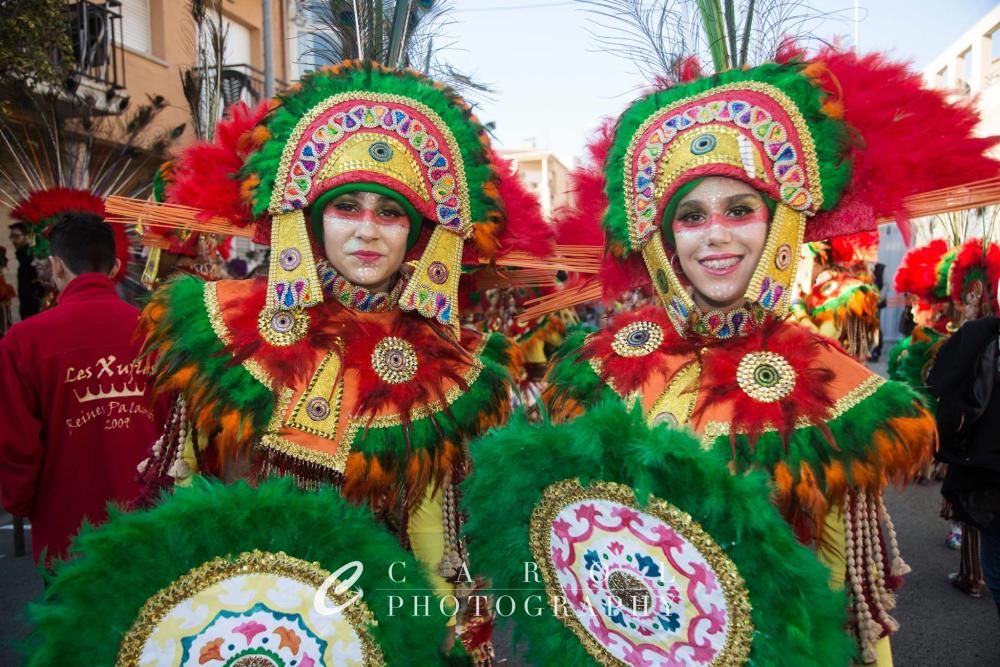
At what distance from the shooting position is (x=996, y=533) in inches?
131

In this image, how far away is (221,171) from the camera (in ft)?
7.55

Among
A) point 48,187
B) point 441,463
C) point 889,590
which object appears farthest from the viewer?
point 48,187

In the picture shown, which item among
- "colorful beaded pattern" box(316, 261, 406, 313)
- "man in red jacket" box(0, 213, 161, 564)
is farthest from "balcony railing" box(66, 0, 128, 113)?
"colorful beaded pattern" box(316, 261, 406, 313)

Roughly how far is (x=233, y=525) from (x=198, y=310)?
91 cm

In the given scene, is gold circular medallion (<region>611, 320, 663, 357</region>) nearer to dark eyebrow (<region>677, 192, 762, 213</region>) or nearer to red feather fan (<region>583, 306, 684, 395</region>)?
red feather fan (<region>583, 306, 684, 395</region>)

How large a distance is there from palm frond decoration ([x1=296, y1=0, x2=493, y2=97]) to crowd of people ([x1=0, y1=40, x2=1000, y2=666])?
23cm

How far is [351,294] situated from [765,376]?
3.89ft

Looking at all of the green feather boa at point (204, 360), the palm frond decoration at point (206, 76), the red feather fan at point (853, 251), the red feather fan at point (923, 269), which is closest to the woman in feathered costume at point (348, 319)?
the green feather boa at point (204, 360)

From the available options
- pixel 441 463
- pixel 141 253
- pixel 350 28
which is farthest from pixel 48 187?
pixel 441 463

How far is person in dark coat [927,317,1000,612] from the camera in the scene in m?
3.27

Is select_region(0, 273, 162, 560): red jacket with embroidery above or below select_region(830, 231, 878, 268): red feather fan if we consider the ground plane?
below

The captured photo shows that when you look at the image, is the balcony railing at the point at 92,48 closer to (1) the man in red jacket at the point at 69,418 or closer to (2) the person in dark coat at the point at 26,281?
(2) the person in dark coat at the point at 26,281

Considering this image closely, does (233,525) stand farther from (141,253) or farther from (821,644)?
(141,253)

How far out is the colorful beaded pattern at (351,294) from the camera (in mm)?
2152
